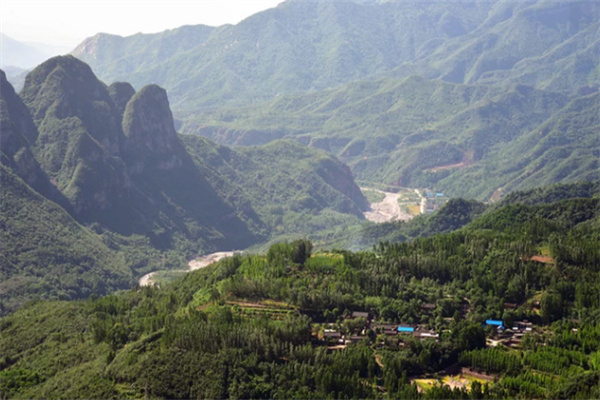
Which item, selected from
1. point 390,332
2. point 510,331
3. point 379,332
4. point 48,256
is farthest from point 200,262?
point 510,331

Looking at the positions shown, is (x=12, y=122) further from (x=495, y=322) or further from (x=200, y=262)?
(x=495, y=322)

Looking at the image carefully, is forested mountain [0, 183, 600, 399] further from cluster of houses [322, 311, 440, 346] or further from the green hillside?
A: the green hillside

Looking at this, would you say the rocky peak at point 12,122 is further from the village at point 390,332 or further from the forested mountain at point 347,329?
the village at point 390,332

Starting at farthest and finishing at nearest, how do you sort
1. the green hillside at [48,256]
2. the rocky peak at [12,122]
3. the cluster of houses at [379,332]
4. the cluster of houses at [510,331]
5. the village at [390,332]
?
1. the rocky peak at [12,122]
2. the green hillside at [48,256]
3. the cluster of houses at [379,332]
4. the village at [390,332]
5. the cluster of houses at [510,331]

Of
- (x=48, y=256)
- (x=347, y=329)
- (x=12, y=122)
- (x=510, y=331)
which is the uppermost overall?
(x=12, y=122)

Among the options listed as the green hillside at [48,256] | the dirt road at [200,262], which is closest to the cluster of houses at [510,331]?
the green hillside at [48,256]

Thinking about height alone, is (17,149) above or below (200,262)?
above

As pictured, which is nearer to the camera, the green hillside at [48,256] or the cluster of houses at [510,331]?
the cluster of houses at [510,331]

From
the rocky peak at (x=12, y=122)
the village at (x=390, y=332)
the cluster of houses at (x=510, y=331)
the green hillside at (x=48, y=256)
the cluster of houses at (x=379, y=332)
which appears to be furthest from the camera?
the rocky peak at (x=12, y=122)

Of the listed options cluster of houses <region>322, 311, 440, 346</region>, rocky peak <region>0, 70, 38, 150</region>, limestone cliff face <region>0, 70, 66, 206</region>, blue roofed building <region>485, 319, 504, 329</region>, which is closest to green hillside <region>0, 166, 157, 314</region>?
limestone cliff face <region>0, 70, 66, 206</region>

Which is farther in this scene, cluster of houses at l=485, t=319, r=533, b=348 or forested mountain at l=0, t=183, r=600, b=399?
cluster of houses at l=485, t=319, r=533, b=348
